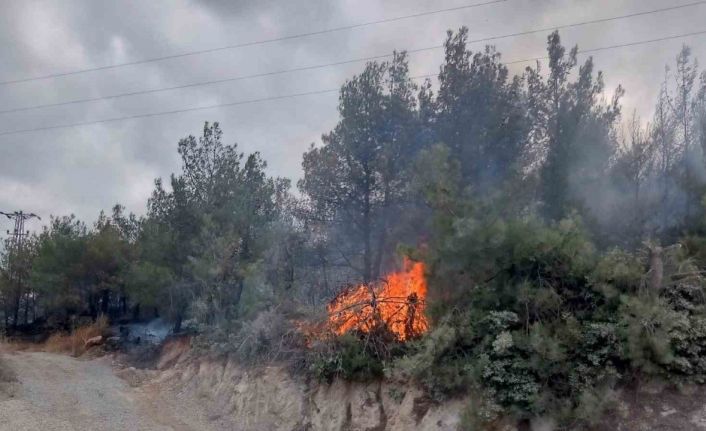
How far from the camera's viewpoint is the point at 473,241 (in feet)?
32.9

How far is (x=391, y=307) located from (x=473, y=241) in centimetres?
311

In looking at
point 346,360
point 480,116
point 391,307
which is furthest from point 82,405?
point 480,116

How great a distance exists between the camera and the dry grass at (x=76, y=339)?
2458 centimetres

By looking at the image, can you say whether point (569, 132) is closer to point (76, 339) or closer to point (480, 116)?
point (480, 116)

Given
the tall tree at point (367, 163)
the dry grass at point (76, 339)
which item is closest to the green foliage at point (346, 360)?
the tall tree at point (367, 163)

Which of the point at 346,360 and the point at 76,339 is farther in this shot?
the point at 76,339

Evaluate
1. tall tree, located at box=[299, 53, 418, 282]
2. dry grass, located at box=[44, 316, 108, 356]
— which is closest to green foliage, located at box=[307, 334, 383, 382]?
tall tree, located at box=[299, 53, 418, 282]

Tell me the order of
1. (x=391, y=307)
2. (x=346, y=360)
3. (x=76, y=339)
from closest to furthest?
(x=346, y=360), (x=391, y=307), (x=76, y=339)

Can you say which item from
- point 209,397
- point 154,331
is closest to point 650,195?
point 209,397

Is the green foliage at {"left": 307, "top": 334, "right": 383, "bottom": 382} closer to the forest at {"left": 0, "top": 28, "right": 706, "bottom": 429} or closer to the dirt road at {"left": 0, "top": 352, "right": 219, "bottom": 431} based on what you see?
the forest at {"left": 0, "top": 28, "right": 706, "bottom": 429}

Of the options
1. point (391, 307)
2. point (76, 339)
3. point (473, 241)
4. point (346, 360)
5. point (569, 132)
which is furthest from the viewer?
point (76, 339)

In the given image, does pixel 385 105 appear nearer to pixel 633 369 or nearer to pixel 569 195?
pixel 569 195

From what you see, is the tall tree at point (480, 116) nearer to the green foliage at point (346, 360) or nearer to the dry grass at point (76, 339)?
A: the green foliage at point (346, 360)

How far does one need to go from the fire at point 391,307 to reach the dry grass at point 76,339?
56.0 ft
